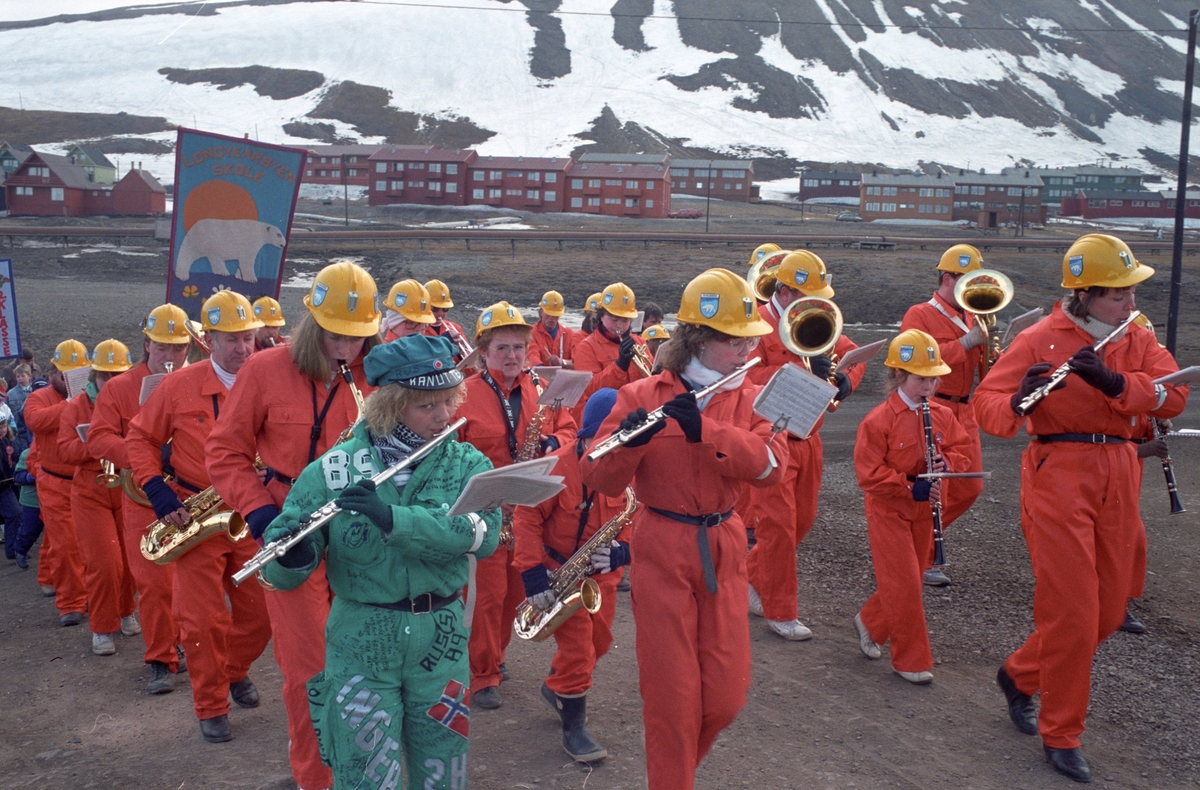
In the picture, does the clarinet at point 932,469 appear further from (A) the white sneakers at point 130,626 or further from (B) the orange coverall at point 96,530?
(A) the white sneakers at point 130,626

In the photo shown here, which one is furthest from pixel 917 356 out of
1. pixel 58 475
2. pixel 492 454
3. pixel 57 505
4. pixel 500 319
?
pixel 57 505

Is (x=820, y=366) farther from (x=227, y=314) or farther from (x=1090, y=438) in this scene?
(x=227, y=314)

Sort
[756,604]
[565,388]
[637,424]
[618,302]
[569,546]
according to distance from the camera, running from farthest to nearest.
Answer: [618,302] < [756,604] < [565,388] < [569,546] < [637,424]

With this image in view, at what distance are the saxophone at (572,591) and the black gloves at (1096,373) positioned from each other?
231cm

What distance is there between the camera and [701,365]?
4.37 m

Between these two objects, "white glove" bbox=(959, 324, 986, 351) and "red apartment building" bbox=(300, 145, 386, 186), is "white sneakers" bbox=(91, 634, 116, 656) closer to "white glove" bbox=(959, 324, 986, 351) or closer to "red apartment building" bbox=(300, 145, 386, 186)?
"white glove" bbox=(959, 324, 986, 351)

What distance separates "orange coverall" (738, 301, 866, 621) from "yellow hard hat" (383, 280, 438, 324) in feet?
9.65

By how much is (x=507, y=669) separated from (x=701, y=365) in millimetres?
3302

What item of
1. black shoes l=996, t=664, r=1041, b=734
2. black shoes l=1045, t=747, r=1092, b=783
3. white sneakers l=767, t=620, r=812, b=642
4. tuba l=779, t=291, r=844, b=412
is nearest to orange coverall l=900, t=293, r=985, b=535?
white sneakers l=767, t=620, r=812, b=642

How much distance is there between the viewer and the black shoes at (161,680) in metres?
6.55

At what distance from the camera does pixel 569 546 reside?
18.2 feet

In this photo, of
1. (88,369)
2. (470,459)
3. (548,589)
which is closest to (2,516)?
(88,369)

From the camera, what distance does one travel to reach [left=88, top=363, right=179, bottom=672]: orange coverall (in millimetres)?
6344

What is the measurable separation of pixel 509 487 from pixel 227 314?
3.07 m
